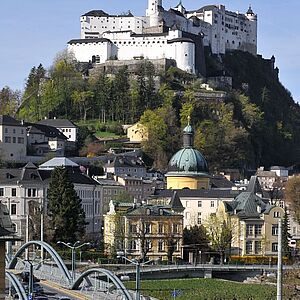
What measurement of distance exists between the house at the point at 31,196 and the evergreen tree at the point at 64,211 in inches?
125

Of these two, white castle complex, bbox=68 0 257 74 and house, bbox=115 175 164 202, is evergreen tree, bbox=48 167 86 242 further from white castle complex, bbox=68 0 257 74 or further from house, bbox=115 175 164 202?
white castle complex, bbox=68 0 257 74

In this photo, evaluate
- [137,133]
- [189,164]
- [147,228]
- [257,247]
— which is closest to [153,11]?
[137,133]

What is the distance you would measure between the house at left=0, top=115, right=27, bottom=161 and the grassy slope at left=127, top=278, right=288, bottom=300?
44309 mm

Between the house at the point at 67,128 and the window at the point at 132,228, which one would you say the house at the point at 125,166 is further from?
the window at the point at 132,228

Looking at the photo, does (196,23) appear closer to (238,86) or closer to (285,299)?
(238,86)

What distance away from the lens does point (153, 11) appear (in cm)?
14675

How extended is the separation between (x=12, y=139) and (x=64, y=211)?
40.4 meters

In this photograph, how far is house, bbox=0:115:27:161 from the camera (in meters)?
104

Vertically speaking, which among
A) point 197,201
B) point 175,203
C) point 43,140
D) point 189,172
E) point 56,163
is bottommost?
point 175,203

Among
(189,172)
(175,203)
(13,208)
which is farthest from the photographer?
(189,172)

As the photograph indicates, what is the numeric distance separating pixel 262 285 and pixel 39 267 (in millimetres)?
12652

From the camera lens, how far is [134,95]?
126500mm

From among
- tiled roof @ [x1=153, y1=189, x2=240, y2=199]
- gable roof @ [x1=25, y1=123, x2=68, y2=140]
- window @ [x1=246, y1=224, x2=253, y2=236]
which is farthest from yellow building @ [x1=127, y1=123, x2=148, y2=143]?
window @ [x1=246, y1=224, x2=253, y2=236]

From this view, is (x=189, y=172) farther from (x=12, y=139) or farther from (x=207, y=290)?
(x=207, y=290)
